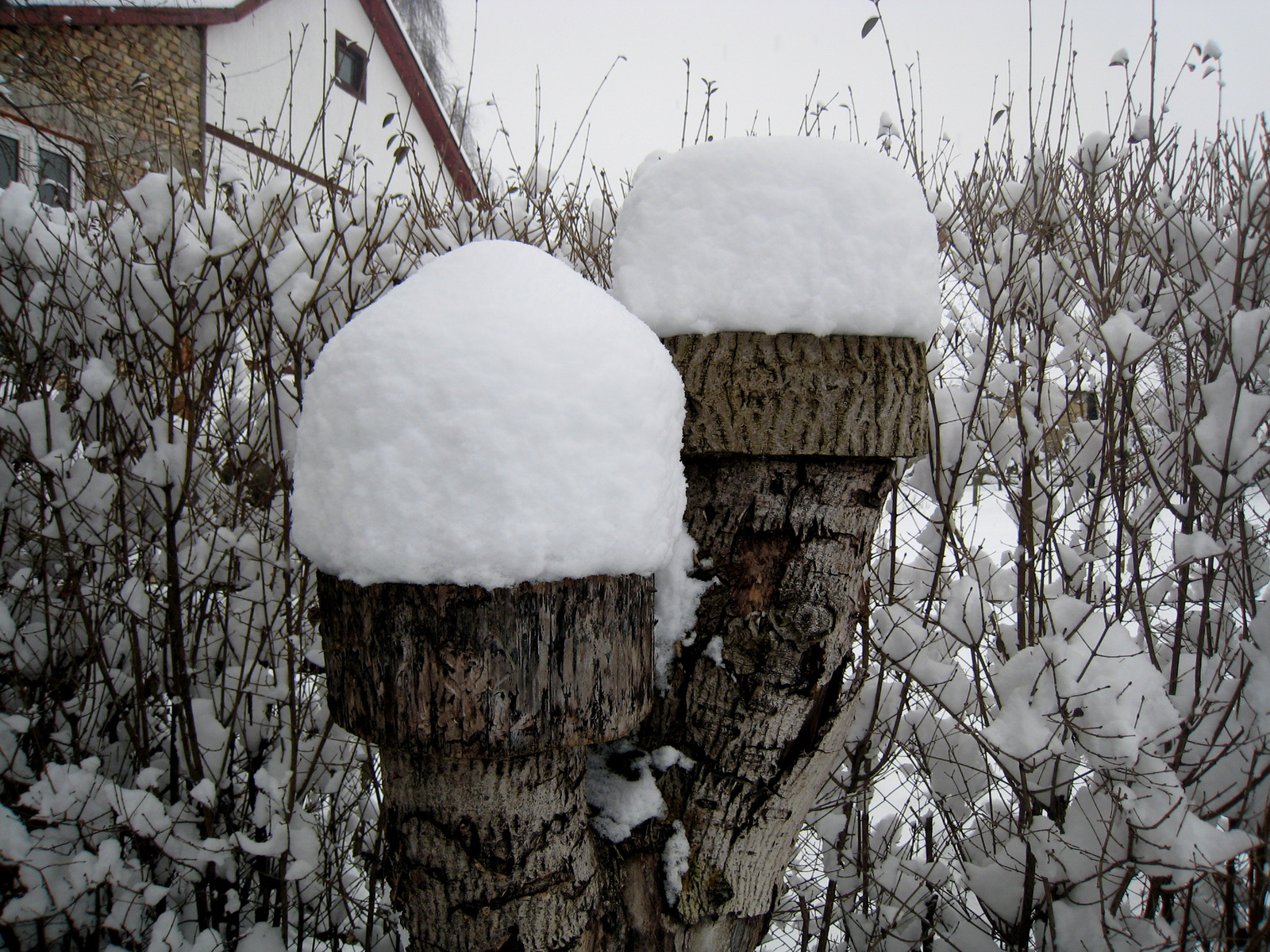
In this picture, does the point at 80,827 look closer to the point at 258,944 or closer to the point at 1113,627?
the point at 258,944

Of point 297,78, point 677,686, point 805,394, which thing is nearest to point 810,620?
point 677,686

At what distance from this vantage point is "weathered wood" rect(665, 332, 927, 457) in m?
1.15

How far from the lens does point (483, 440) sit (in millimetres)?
907

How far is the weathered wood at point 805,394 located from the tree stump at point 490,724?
31 cm

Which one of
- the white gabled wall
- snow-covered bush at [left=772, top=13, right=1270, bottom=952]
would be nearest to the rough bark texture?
snow-covered bush at [left=772, top=13, right=1270, bottom=952]

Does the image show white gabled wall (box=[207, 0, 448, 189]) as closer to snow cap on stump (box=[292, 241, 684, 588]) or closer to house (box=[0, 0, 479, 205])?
house (box=[0, 0, 479, 205])

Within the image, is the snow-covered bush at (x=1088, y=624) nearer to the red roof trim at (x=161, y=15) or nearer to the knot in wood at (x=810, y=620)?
the knot in wood at (x=810, y=620)

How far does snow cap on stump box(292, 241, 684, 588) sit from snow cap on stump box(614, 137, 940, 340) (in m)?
0.22

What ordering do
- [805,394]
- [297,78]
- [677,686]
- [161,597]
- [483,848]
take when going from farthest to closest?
[297,78] < [161,597] < [677,686] < [805,394] < [483,848]

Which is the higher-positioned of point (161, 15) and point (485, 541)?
point (161, 15)

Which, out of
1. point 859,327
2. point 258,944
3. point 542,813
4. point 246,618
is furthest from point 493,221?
point 258,944

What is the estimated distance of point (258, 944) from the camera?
160 cm

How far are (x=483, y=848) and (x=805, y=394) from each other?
84 cm

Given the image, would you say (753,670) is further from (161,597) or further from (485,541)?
(161,597)
